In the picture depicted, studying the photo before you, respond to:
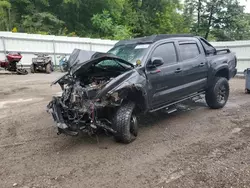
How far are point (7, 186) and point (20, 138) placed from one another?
173 cm

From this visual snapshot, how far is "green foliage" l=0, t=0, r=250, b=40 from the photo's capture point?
2138cm

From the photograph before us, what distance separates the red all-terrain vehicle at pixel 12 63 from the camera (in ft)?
43.5

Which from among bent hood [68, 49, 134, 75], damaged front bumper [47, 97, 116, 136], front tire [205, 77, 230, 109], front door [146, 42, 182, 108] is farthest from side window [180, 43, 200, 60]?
damaged front bumper [47, 97, 116, 136]

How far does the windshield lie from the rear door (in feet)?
3.21

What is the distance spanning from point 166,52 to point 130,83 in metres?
1.42

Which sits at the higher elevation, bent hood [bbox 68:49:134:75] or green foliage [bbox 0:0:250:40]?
green foliage [bbox 0:0:250:40]

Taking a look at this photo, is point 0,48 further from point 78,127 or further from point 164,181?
point 164,181

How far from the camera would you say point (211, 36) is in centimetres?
2817

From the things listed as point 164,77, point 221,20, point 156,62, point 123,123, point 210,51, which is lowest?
point 123,123

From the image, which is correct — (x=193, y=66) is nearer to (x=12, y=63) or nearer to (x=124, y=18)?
(x=12, y=63)

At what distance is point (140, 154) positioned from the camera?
13.1 feet

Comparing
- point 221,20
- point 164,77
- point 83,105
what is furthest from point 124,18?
point 83,105

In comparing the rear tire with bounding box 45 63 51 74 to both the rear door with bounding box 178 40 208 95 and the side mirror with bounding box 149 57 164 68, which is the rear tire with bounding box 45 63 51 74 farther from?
the side mirror with bounding box 149 57 164 68

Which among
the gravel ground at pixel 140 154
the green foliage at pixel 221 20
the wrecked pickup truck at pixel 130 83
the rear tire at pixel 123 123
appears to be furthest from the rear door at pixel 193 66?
the green foliage at pixel 221 20
